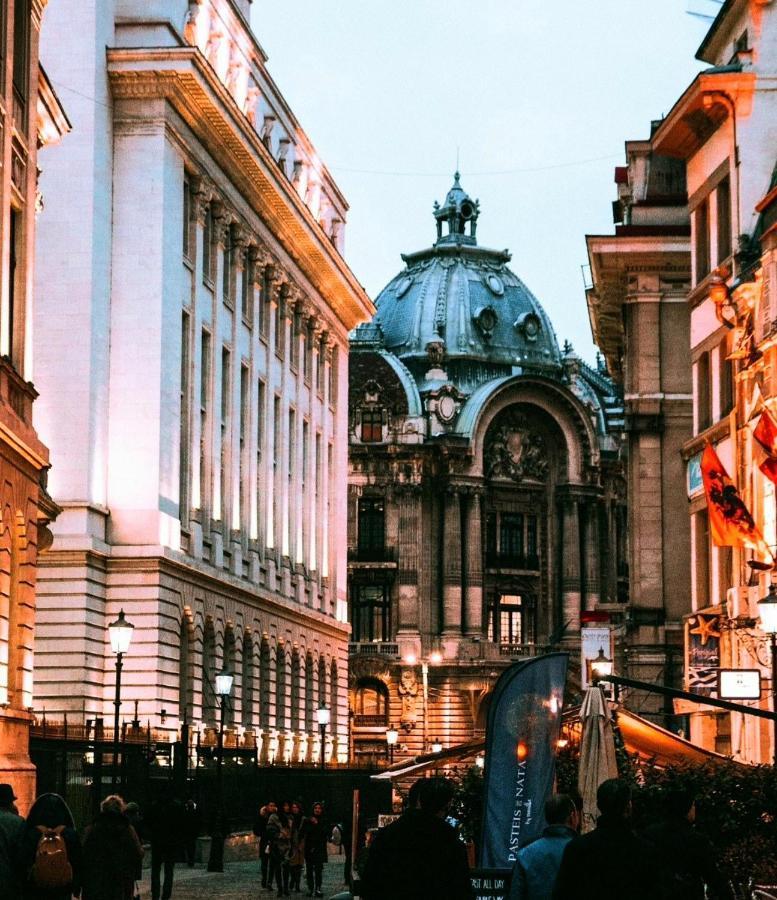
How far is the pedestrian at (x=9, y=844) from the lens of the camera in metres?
17.9

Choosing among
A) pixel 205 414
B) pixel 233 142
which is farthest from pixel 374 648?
pixel 233 142

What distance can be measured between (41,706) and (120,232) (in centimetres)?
1412

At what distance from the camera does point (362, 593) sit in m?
124

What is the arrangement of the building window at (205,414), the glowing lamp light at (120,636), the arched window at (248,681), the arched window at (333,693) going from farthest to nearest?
the arched window at (333,693)
the arched window at (248,681)
the building window at (205,414)
the glowing lamp light at (120,636)

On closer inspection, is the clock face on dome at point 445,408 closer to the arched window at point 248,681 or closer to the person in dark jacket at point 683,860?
the arched window at point 248,681

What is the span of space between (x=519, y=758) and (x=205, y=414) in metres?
50.4

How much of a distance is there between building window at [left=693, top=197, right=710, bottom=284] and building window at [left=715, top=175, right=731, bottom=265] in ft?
3.74

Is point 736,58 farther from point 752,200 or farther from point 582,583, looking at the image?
point 582,583

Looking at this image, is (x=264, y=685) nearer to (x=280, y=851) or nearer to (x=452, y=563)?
(x=280, y=851)

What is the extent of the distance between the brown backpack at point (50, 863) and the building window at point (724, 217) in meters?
37.0

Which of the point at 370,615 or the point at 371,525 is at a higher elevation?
the point at 371,525

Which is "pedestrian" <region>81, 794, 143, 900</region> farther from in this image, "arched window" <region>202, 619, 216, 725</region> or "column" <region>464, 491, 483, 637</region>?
"column" <region>464, 491, 483, 637</region>

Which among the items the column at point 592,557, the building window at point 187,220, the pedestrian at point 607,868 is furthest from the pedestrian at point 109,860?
the column at point 592,557

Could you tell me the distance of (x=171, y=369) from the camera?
6481 cm
